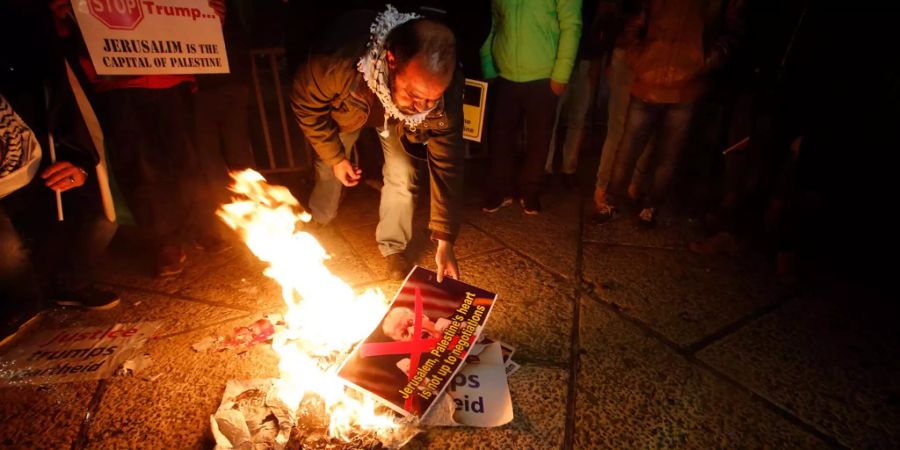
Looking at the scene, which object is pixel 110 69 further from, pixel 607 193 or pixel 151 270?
pixel 607 193

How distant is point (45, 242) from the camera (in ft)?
10.2

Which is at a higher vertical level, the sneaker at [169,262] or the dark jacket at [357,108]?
the dark jacket at [357,108]

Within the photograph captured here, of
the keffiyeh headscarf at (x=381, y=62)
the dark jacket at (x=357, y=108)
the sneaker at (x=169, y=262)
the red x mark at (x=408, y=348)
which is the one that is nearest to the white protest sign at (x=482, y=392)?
the red x mark at (x=408, y=348)

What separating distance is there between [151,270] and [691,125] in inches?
173

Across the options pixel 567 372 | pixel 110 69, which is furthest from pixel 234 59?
pixel 567 372

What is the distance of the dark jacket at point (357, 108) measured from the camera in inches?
94.0

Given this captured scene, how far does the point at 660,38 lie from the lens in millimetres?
3430

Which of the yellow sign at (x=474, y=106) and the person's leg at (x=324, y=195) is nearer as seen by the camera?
the person's leg at (x=324, y=195)

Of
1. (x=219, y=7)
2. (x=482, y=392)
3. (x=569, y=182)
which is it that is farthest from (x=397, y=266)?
(x=569, y=182)

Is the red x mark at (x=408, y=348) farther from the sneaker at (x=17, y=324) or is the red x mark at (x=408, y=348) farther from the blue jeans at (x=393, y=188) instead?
the sneaker at (x=17, y=324)

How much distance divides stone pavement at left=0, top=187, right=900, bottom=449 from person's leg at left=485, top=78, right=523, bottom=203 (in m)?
0.64

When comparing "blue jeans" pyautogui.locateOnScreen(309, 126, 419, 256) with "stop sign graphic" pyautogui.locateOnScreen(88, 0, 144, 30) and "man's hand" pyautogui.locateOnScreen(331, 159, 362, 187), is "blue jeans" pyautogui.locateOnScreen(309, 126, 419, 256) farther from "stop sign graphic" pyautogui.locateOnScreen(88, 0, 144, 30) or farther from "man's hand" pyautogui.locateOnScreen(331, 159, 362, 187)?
"stop sign graphic" pyautogui.locateOnScreen(88, 0, 144, 30)

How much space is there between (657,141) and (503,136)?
143 cm

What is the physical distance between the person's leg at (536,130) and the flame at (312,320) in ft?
6.40
